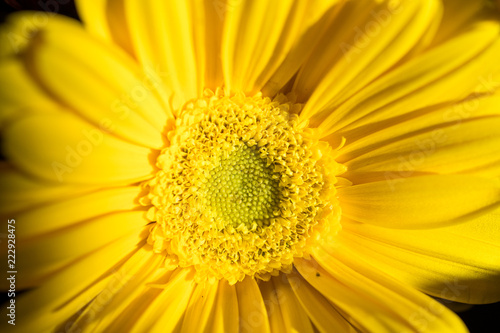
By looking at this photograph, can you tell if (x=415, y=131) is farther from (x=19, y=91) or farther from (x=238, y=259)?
(x=19, y=91)

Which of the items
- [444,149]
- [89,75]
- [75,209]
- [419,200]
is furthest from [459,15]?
[75,209]

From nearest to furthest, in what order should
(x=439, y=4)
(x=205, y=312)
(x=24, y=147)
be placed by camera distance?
(x=24, y=147) < (x=439, y=4) < (x=205, y=312)

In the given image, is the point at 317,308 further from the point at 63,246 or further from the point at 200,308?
the point at 63,246

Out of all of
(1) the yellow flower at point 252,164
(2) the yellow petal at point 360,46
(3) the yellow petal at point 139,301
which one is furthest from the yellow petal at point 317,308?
(2) the yellow petal at point 360,46

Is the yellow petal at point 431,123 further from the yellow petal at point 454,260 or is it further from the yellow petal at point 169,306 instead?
the yellow petal at point 169,306

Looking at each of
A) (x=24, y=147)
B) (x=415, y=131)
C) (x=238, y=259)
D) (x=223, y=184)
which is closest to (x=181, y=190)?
(x=223, y=184)

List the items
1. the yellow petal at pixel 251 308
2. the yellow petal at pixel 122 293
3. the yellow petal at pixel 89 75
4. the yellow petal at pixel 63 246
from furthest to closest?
the yellow petal at pixel 251 308 < the yellow petal at pixel 122 293 < the yellow petal at pixel 63 246 < the yellow petal at pixel 89 75

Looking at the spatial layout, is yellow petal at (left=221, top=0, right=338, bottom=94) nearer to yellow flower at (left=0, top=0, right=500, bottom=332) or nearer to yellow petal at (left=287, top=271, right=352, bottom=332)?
yellow flower at (left=0, top=0, right=500, bottom=332)
